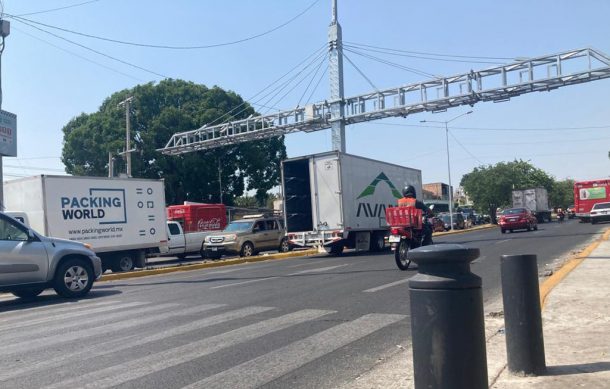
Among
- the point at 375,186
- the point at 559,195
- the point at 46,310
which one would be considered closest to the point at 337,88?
the point at 375,186

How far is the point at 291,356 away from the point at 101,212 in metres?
14.6

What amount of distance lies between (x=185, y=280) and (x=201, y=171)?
3099cm

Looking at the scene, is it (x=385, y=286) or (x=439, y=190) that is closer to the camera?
(x=385, y=286)

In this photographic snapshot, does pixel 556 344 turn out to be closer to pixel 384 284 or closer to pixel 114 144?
pixel 384 284

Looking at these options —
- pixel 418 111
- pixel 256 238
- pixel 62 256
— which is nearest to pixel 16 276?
pixel 62 256

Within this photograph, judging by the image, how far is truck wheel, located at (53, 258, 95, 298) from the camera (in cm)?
1114

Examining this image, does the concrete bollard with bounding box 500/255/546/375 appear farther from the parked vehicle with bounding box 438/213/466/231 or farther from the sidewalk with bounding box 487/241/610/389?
the parked vehicle with bounding box 438/213/466/231

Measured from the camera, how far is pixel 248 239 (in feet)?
79.7

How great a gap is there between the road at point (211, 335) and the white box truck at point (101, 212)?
20.6 ft

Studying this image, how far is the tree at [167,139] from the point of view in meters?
44.2

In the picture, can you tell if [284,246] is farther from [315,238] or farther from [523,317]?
[523,317]

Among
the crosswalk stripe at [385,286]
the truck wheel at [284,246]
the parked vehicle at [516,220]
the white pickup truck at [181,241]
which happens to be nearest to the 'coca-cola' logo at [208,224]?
the white pickup truck at [181,241]

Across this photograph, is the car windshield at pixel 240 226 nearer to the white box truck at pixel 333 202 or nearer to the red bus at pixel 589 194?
the white box truck at pixel 333 202

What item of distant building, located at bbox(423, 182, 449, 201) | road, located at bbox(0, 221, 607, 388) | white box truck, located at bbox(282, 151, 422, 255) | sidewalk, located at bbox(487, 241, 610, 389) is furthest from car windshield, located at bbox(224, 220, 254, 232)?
distant building, located at bbox(423, 182, 449, 201)
